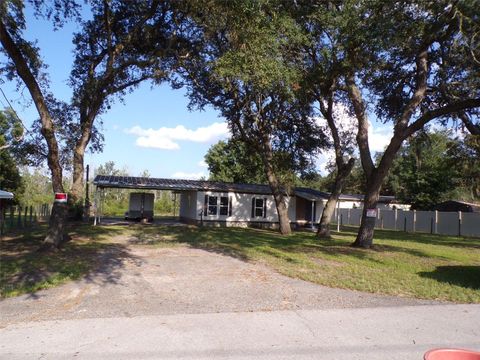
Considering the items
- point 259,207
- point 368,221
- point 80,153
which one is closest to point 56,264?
point 368,221

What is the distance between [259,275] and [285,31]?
8.65 metres

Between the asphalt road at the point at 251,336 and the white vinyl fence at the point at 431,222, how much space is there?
A: 86.6ft

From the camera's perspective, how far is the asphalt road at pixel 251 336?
18.6ft

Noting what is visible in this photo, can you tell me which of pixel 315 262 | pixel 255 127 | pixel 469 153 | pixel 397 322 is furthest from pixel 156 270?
pixel 469 153

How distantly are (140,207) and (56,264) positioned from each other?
76.1 ft

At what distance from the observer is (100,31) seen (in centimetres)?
2259

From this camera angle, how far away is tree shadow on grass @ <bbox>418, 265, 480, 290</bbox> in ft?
35.6

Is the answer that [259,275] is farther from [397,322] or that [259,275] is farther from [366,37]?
[366,37]

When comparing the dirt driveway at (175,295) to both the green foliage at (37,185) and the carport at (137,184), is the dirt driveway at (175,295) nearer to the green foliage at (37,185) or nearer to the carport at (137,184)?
the carport at (137,184)

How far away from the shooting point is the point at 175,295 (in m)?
8.98

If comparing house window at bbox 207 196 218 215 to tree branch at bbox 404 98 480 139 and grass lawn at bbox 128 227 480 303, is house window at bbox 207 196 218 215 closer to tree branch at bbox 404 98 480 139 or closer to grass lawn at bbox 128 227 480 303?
grass lawn at bbox 128 227 480 303

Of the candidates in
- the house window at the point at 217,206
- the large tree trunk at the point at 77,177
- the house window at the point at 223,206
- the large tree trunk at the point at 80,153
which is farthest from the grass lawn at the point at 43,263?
the house window at the point at 223,206

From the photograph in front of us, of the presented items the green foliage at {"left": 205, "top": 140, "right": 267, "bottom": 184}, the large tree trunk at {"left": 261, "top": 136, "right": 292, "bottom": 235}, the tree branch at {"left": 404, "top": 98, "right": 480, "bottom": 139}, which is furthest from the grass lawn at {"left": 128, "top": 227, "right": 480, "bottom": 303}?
the green foliage at {"left": 205, "top": 140, "right": 267, "bottom": 184}

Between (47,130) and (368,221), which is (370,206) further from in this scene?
(47,130)
